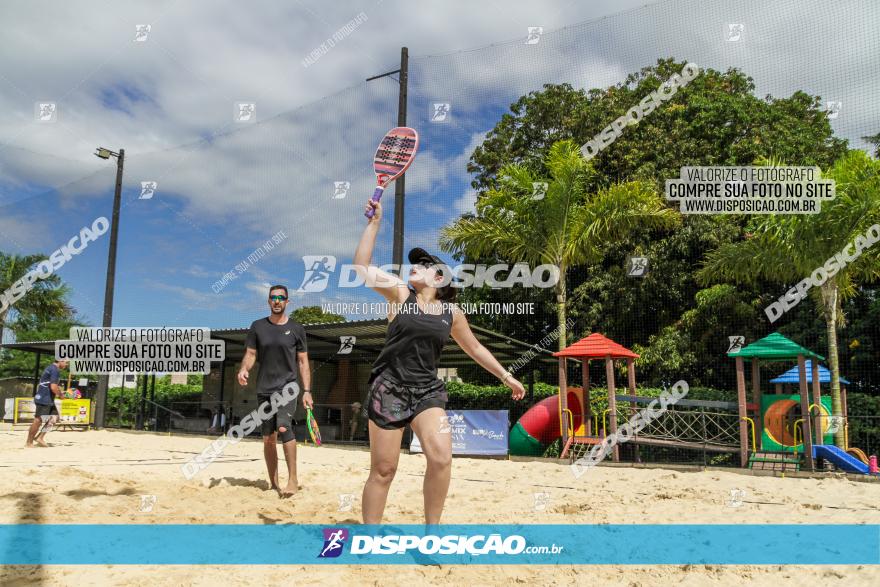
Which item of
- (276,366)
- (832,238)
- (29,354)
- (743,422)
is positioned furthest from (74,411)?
(29,354)

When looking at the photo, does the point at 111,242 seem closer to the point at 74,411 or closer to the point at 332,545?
the point at 74,411

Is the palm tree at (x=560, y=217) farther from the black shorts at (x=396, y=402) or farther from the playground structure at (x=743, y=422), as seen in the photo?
the black shorts at (x=396, y=402)

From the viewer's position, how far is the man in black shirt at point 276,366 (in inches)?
222

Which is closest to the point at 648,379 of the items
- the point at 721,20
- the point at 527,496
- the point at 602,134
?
the point at 602,134

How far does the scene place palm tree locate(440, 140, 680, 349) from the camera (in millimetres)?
14727

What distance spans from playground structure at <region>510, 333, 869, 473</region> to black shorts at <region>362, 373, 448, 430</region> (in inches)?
331

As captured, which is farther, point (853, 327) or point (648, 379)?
point (648, 379)

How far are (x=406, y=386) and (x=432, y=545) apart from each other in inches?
34.7

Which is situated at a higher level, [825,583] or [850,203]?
[850,203]

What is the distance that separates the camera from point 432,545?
134 inches

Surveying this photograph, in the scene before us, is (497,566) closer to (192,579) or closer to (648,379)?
(192,579)

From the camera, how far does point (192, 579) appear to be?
2.97m

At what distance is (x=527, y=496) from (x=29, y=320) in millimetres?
34392

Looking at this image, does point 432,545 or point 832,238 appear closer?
point 432,545
